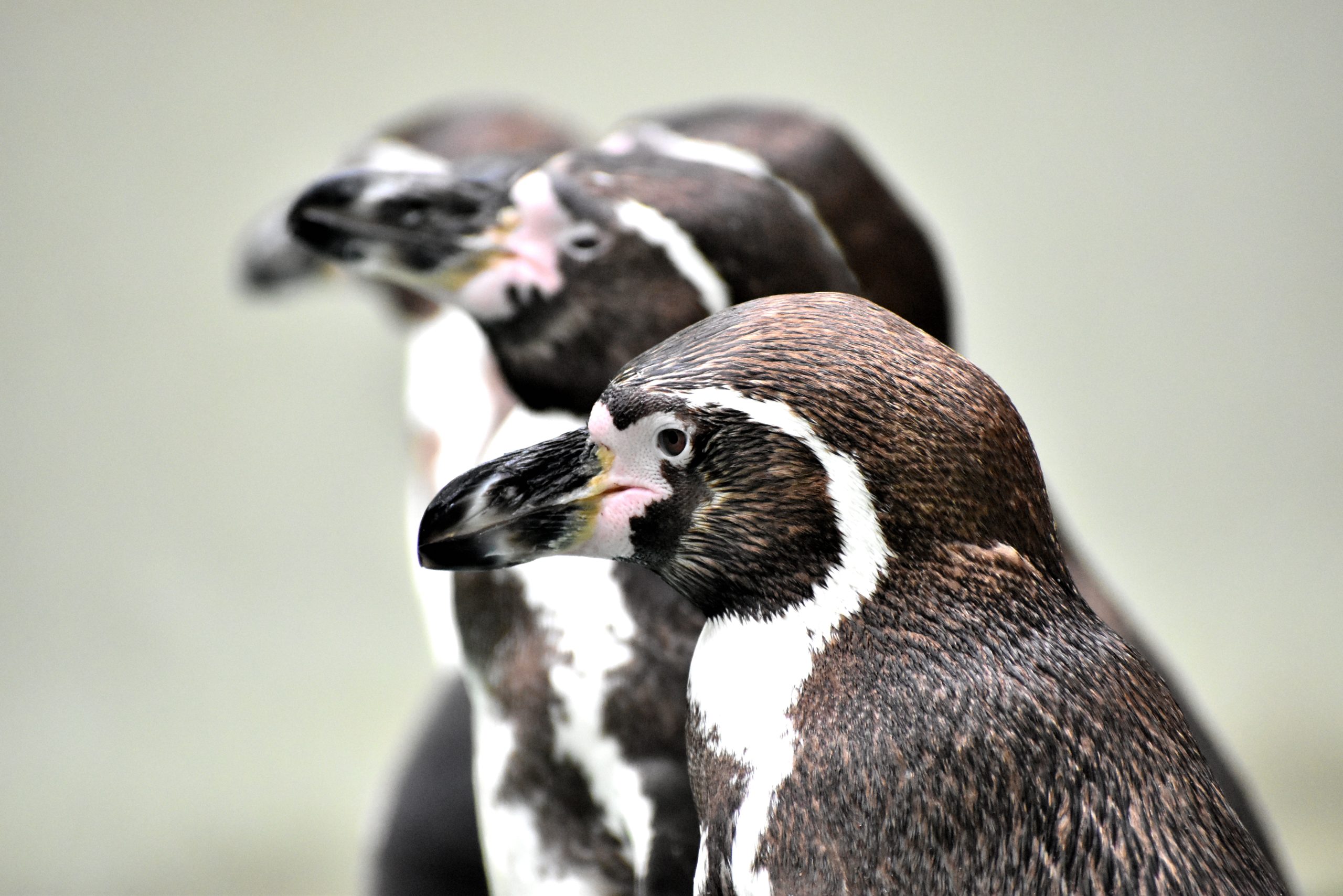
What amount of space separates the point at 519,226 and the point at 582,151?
0.06 meters

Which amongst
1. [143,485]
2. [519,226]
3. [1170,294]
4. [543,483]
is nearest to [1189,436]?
[1170,294]

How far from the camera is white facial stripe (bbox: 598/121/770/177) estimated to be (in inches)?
22.3

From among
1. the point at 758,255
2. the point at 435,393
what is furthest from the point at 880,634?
the point at 435,393

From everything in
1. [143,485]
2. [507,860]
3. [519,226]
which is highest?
[519,226]

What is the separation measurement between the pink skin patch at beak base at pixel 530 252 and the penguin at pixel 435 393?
0.8 inches

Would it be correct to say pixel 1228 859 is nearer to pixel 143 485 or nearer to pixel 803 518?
pixel 803 518

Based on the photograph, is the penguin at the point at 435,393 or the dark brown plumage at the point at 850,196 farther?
the penguin at the point at 435,393

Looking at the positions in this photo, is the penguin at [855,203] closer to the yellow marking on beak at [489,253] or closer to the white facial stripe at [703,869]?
the yellow marking on beak at [489,253]

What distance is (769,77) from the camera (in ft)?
5.66

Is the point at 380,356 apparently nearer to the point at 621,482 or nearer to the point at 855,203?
the point at 855,203

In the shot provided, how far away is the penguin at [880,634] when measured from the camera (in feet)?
1.15

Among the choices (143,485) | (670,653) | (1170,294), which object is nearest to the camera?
(670,653)

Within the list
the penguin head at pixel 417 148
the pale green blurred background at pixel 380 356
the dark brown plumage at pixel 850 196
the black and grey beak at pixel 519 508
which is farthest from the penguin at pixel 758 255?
the pale green blurred background at pixel 380 356

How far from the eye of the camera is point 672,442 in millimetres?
390
